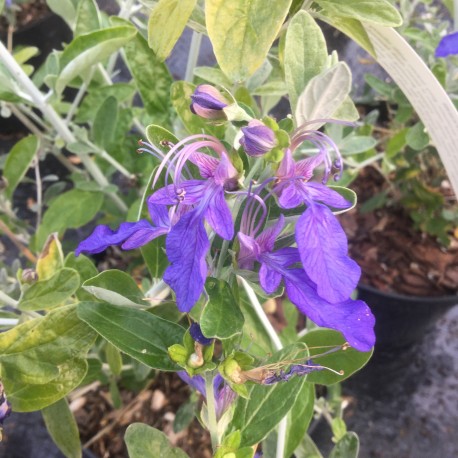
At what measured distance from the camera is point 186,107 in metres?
0.62

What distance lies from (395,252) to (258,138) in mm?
1034

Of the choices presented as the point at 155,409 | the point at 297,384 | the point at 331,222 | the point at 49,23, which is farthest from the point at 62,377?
the point at 49,23

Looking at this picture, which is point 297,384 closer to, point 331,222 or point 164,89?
point 331,222

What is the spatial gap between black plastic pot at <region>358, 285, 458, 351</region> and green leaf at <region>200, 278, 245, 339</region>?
85 centimetres

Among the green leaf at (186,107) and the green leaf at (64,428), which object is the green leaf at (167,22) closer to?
the green leaf at (186,107)

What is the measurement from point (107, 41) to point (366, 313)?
434 millimetres

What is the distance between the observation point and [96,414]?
108 cm

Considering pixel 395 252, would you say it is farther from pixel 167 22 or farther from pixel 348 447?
pixel 167 22

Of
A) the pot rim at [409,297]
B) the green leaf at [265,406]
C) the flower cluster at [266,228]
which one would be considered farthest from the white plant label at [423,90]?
the pot rim at [409,297]

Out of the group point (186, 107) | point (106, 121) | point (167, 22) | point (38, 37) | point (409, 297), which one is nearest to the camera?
point (167, 22)

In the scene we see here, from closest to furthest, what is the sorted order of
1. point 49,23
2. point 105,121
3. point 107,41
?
point 107,41 → point 105,121 → point 49,23

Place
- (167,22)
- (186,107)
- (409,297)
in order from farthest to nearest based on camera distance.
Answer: (409,297)
(186,107)
(167,22)

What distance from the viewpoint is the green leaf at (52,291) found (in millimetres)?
582

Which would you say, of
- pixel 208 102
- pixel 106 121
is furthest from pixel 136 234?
pixel 106 121
